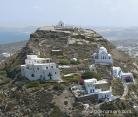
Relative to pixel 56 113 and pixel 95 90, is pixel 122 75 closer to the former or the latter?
pixel 95 90

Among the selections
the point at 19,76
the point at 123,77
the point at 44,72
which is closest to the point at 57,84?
the point at 44,72

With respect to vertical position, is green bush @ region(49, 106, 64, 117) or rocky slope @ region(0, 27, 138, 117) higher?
rocky slope @ region(0, 27, 138, 117)

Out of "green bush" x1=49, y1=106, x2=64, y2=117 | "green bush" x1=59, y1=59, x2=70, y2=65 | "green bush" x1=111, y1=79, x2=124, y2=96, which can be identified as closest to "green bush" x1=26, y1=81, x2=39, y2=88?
"green bush" x1=49, y1=106, x2=64, y2=117

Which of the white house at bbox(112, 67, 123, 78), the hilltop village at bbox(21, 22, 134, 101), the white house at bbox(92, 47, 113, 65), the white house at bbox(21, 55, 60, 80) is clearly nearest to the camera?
the hilltop village at bbox(21, 22, 134, 101)

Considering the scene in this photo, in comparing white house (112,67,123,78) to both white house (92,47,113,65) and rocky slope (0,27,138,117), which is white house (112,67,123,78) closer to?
white house (92,47,113,65)

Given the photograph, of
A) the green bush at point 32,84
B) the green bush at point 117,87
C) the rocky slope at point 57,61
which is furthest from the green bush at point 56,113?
the green bush at point 117,87

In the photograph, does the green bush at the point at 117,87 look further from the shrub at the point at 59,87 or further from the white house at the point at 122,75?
A: the shrub at the point at 59,87
